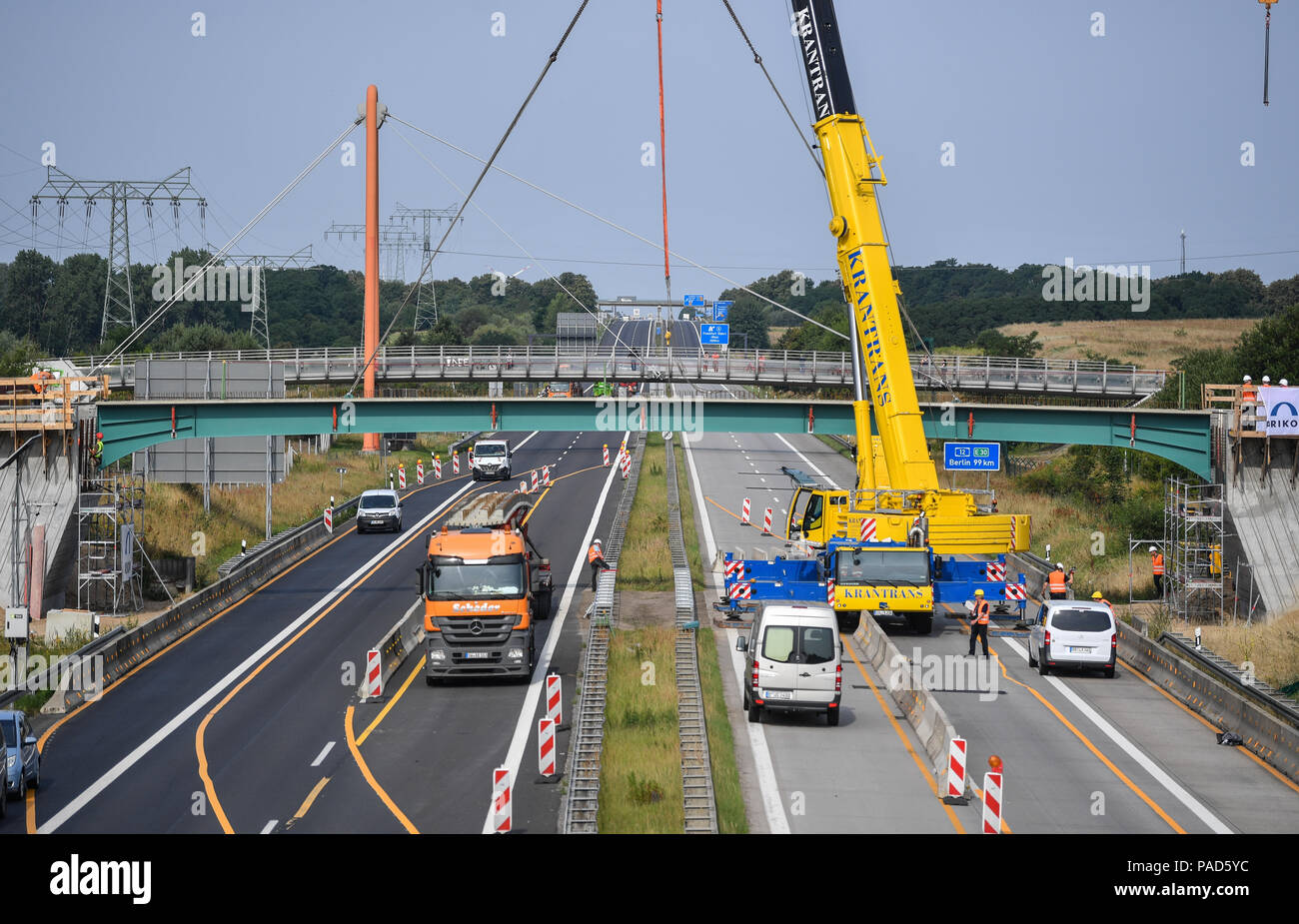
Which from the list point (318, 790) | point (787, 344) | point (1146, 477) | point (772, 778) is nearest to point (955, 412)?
point (1146, 477)

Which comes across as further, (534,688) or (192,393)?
(192,393)

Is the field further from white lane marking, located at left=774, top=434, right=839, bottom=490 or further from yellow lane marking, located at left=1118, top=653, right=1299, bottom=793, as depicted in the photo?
yellow lane marking, located at left=1118, top=653, right=1299, bottom=793

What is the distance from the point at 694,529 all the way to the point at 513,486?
16331 mm

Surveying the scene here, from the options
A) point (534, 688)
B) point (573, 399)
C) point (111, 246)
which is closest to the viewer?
point (534, 688)

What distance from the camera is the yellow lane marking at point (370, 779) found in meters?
18.6

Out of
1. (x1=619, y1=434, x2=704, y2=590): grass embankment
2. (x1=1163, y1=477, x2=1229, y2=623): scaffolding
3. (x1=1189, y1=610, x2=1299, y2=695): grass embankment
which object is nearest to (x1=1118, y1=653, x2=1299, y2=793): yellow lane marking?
(x1=1189, y1=610, x2=1299, y2=695): grass embankment

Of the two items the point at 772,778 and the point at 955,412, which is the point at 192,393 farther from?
the point at 772,778

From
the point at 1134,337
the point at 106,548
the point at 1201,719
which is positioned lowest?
the point at 1201,719

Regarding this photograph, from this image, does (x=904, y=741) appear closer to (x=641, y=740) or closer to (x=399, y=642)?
(x=641, y=740)

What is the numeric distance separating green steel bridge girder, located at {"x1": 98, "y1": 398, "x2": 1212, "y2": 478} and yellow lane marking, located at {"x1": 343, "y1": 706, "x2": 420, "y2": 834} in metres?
17.4

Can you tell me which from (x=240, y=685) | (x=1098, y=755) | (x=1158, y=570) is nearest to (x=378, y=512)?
(x=240, y=685)

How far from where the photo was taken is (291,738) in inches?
939

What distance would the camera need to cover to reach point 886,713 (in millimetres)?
25828

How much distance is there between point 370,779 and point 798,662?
804 cm
